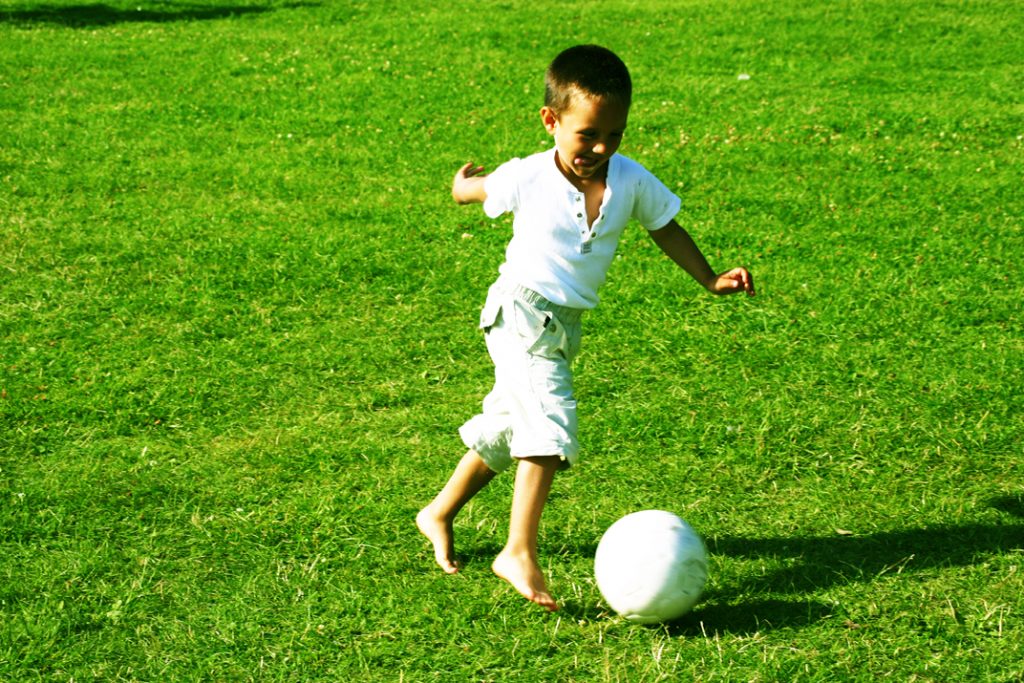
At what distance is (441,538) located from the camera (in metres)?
4.27

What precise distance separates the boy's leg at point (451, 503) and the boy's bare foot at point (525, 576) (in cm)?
28

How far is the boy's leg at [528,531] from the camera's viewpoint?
12.8ft

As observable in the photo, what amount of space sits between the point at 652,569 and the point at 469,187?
1.50m

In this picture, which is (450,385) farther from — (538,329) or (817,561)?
(817,561)

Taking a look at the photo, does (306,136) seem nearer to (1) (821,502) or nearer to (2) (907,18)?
(1) (821,502)

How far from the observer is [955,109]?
10477mm

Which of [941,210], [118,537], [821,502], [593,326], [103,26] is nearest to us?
[118,537]

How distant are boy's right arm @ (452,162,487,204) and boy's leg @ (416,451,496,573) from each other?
0.92 metres

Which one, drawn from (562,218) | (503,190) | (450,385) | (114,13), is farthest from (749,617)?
(114,13)

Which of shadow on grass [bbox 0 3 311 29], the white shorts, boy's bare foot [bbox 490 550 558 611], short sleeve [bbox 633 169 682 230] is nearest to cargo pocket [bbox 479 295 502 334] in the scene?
the white shorts

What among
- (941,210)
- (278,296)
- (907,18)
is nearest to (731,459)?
(278,296)

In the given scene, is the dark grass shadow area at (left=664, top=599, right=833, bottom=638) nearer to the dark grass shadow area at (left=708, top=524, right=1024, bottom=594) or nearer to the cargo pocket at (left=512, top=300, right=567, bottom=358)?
the dark grass shadow area at (left=708, top=524, right=1024, bottom=594)

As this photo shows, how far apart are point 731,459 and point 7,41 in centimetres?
1162

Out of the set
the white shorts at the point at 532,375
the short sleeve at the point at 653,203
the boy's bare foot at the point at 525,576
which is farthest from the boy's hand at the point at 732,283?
the boy's bare foot at the point at 525,576
